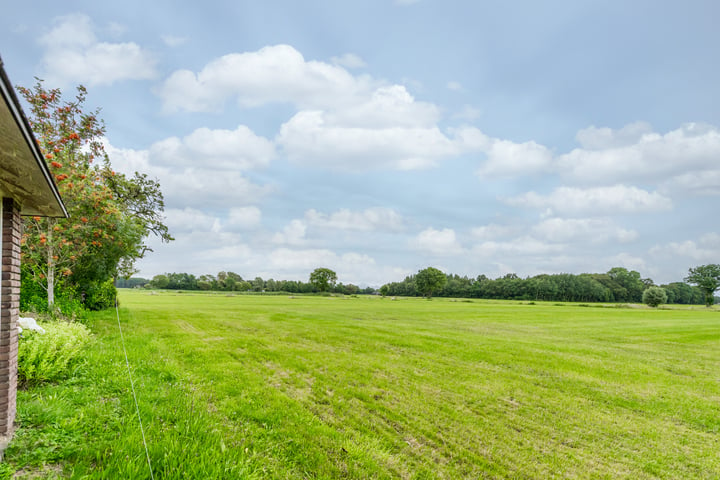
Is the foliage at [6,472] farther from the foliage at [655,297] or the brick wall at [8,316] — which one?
the foliage at [655,297]

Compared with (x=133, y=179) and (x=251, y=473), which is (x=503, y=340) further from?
(x=133, y=179)

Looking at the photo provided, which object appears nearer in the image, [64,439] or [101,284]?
[64,439]

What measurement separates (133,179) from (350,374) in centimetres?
2367

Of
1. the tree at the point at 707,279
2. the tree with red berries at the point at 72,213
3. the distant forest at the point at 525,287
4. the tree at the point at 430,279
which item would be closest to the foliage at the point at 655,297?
the tree at the point at 707,279

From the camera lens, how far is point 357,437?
503 cm

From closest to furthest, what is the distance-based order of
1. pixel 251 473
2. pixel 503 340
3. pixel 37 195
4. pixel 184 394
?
pixel 251 473 < pixel 37 195 < pixel 184 394 < pixel 503 340

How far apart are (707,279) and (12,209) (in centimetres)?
10932

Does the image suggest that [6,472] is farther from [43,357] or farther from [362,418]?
[362,418]

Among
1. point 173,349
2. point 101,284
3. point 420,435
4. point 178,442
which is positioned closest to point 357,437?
point 420,435

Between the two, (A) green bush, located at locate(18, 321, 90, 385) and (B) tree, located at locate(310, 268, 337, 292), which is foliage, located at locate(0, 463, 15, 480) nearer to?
(A) green bush, located at locate(18, 321, 90, 385)

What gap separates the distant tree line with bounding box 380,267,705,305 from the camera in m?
109

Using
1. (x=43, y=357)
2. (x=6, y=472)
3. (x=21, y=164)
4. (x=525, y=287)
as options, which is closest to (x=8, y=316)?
(x=6, y=472)

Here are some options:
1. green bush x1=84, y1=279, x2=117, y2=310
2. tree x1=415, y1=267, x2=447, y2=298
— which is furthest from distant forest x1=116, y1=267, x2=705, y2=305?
green bush x1=84, y1=279, x2=117, y2=310

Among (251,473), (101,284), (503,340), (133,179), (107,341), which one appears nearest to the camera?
(251,473)
